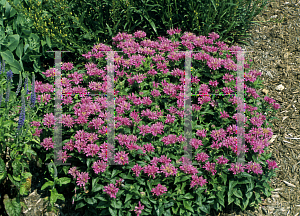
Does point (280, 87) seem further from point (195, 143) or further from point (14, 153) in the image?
point (14, 153)

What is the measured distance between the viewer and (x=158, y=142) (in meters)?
3.84

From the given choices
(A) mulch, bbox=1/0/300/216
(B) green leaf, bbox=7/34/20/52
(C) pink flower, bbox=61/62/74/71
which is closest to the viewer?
(A) mulch, bbox=1/0/300/216

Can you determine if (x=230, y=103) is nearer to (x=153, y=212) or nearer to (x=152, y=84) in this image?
(x=152, y=84)

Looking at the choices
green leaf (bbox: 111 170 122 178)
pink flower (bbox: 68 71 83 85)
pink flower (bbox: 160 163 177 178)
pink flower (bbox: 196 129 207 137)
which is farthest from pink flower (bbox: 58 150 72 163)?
pink flower (bbox: 196 129 207 137)

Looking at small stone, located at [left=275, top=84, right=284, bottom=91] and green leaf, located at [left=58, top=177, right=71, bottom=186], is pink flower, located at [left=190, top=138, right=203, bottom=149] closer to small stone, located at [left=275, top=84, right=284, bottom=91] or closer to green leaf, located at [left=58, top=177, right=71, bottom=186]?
green leaf, located at [left=58, top=177, right=71, bottom=186]

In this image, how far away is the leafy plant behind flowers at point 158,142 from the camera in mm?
3616

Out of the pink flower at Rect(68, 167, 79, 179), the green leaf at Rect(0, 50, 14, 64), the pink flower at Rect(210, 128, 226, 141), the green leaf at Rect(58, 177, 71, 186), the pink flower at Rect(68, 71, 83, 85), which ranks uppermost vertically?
the green leaf at Rect(0, 50, 14, 64)

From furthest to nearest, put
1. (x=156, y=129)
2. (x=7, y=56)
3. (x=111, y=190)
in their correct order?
(x=7, y=56), (x=156, y=129), (x=111, y=190)

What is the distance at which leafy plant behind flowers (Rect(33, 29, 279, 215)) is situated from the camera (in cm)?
362

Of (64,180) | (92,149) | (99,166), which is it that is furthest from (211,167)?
(64,180)

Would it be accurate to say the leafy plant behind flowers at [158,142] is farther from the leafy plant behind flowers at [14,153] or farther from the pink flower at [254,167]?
the leafy plant behind flowers at [14,153]

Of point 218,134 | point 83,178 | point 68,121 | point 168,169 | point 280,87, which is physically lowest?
point 83,178

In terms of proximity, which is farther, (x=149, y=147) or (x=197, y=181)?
(x=149, y=147)

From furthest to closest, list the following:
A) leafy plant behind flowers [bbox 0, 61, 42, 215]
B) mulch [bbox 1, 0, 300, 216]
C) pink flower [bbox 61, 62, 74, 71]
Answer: pink flower [bbox 61, 62, 74, 71]
mulch [bbox 1, 0, 300, 216]
leafy plant behind flowers [bbox 0, 61, 42, 215]
